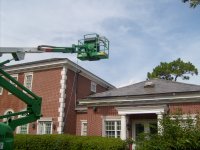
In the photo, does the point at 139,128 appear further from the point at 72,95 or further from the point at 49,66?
the point at 49,66

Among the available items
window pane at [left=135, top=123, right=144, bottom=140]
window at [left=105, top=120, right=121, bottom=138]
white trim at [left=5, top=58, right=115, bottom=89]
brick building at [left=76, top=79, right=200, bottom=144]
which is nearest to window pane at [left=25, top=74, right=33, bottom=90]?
white trim at [left=5, top=58, right=115, bottom=89]

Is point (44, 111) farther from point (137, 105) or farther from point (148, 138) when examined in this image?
point (148, 138)

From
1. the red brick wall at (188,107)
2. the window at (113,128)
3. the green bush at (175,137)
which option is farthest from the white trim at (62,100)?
the green bush at (175,137)

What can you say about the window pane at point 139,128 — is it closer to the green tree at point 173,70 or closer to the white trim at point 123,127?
the white trim at point 123,127

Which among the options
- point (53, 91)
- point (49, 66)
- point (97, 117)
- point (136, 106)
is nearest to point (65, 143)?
→ point (97, 117)

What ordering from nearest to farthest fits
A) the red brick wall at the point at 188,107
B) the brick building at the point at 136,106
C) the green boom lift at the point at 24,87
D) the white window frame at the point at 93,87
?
1. the green boom lift at the point at 24,87
2. the red brick wall at the point at 188,107
3. the brick building at the point at 136,106
4. the white window frame at the point at 93,87

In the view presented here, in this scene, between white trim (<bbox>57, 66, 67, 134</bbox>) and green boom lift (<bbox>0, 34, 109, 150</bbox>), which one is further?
white trim (<bbox>57, 66, 67, 134</bbox>)

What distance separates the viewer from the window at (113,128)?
23.0 metres

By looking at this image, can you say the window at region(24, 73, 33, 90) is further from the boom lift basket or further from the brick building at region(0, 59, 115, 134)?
the boom lift basket

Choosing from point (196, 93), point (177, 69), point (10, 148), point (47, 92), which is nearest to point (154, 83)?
point (196, 93)

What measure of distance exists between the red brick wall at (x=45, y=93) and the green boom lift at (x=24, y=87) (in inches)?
346

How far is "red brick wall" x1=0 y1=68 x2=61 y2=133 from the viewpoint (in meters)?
26.8

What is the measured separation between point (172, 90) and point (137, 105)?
2.53m

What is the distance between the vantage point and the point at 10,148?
31.9 ft
